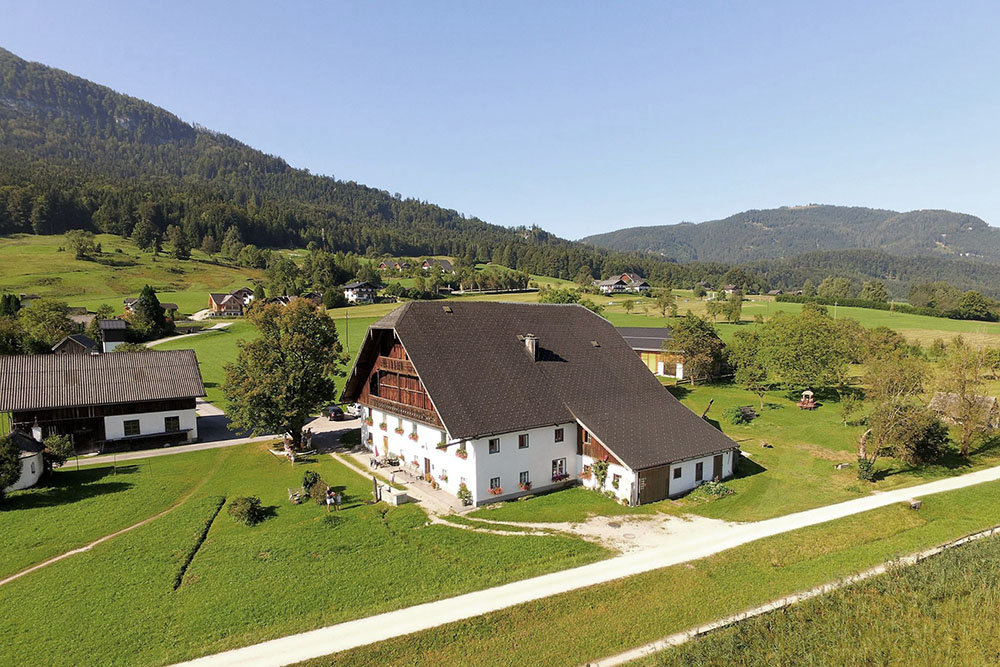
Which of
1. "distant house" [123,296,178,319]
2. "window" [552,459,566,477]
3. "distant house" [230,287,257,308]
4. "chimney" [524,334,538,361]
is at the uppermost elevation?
"distant house" [230,287,257,308]

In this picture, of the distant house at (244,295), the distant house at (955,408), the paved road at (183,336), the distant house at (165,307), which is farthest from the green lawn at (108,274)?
the distant house at (955,408)

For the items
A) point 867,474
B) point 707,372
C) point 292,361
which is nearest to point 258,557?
point 292,361

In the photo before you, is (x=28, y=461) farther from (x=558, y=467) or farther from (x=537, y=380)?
(x=558, y=467)

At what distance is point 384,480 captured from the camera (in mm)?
33250

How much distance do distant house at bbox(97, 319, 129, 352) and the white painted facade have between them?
63.2m

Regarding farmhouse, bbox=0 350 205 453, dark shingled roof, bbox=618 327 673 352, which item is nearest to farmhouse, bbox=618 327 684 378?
dark shingled roof, bbox=618 327 673 352

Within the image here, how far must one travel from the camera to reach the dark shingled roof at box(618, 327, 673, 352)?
72.9 metres

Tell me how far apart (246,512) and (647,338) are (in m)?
60.9

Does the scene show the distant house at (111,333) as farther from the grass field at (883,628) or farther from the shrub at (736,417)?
the grass field at (883,628)

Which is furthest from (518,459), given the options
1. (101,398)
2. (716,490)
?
(101,398)

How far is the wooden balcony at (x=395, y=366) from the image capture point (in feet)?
107

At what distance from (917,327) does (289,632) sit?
12994 centimetres

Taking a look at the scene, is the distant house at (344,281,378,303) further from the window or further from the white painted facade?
the window

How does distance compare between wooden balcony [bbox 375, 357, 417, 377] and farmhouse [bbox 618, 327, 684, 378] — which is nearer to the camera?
wooden balcony [bbox 375, 357, 417, 377]
